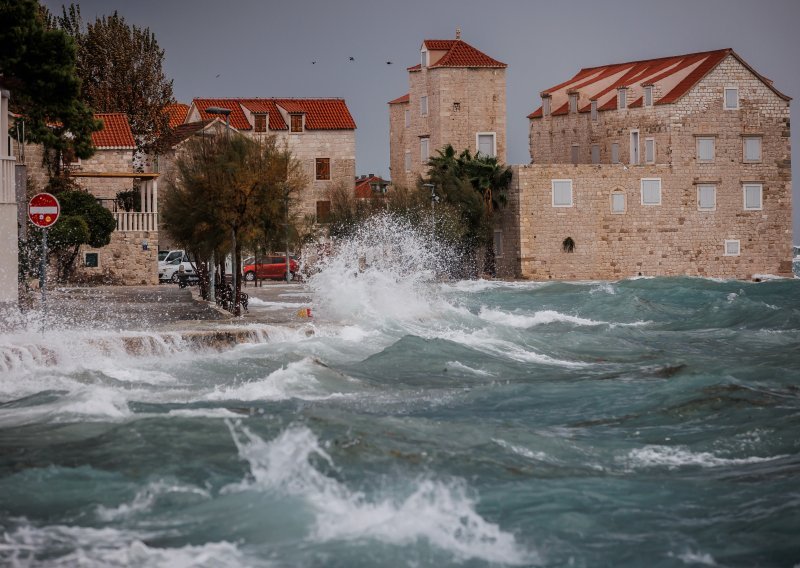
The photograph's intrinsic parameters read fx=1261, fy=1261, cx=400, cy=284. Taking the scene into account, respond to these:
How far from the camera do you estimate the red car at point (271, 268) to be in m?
53.3

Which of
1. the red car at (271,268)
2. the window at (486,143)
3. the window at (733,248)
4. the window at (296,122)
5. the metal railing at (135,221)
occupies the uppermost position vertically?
the window at (296,122)

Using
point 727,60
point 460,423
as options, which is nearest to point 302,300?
point 460,423

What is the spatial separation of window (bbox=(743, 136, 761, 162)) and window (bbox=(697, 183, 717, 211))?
234 centimetres

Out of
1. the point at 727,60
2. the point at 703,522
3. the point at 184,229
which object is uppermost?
the point at 727,60

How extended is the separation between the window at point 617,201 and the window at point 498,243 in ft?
18.4

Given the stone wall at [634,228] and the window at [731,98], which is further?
the window at [731,98]

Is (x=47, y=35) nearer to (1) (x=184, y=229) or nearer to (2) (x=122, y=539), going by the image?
(1) (x=184, y=229)

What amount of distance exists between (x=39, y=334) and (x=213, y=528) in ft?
36.0

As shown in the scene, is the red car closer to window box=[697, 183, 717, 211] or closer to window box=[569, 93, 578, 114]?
window box=[569, 93, 578, 114]

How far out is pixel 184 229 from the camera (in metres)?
30.2

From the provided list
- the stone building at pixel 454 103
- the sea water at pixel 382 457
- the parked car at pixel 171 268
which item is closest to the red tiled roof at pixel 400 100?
the stone building at pixel 454 103

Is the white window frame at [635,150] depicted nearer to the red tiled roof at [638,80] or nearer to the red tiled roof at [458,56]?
the red tiled roof at [638,80]

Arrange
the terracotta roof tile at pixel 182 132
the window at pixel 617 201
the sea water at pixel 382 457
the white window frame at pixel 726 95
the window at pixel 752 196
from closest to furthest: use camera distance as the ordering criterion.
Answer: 1. the sea water at pixel 382 457
2. the window at pixel 617 201
3. the white window frame at pixel 726 95
4. the window at pixel 752 196
5. the terracotta roof tile at pixel 182 132

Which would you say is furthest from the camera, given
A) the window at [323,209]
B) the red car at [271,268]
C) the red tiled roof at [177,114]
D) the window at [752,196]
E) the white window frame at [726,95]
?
the red tiled roof at [177,114]
